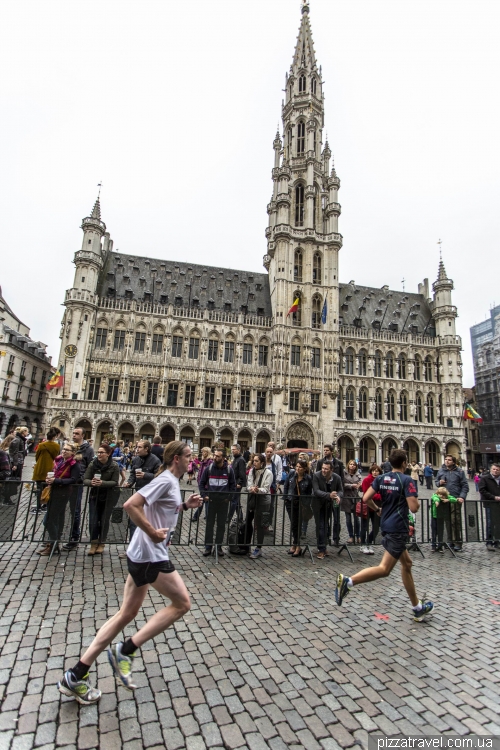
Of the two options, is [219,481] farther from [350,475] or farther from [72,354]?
[72,354]

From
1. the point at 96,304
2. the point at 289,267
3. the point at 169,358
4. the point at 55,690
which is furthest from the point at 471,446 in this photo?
the point at 55,690

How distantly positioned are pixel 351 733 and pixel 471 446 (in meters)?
64.2

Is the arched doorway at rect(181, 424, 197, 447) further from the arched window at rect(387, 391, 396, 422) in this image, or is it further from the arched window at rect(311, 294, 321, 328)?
the arched window at rect(387, 391, 396, 422)

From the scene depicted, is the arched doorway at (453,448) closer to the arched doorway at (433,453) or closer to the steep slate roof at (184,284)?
the arched doorway at (433,453)

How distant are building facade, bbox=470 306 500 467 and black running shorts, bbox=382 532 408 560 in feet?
166

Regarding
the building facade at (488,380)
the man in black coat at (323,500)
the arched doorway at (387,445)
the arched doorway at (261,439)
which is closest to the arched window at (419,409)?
the arched doorway at (387,445)

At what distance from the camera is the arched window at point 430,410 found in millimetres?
42125

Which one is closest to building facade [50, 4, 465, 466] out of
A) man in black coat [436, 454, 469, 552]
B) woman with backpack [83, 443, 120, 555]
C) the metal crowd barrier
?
man in black coat [436, 454, 469, 552]

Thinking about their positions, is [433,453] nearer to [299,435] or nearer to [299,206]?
[299,435]

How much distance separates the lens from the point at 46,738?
8.58 ft

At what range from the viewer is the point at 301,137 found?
45.3m

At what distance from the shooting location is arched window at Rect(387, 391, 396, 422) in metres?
41.3

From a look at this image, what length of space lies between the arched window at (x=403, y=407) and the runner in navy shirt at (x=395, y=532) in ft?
129

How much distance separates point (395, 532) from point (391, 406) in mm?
39597
